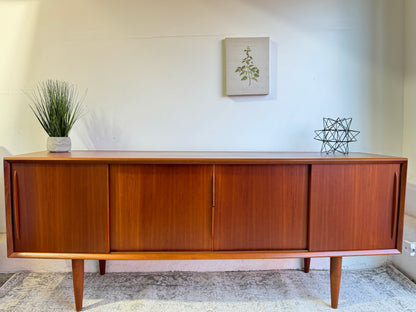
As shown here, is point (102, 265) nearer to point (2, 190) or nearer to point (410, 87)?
point (2, 190)

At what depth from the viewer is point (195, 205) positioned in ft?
4.14

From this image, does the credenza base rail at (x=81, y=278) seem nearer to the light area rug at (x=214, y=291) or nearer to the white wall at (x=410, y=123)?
the light area rug at (x=214, y=291)

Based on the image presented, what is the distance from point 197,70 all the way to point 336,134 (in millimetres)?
1046

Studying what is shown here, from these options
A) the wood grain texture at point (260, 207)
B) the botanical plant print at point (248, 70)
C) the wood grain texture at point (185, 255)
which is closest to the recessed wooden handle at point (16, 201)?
the wood grain texture at point (185, 255)

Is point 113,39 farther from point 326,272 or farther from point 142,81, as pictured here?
point 326,272

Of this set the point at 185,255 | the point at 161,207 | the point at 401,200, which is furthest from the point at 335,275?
the point at 161,207

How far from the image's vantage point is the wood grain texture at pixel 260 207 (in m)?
1.26

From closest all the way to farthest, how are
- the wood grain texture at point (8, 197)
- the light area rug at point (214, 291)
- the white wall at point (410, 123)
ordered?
the wood grain texture at point (8, 197) < the light area rug at point (214, 291) < the white wall at point (410, 123)

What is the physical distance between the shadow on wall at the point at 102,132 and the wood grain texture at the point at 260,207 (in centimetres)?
84

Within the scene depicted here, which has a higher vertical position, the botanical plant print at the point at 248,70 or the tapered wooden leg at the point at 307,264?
the botanical plant print at the point at 248,70

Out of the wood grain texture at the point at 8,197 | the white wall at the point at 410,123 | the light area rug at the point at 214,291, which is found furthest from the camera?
the white wall at the point at 410,123

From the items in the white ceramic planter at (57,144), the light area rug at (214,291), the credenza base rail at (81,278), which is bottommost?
the light area rug at (214,291)

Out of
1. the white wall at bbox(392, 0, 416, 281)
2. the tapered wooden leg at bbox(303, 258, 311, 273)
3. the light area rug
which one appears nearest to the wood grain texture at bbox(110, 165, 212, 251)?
the light area rug

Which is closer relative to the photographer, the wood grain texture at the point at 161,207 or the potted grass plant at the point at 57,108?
the wood grain texture at the point at 161,207
